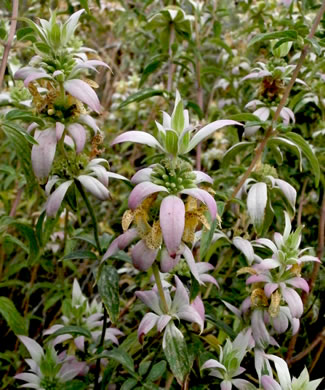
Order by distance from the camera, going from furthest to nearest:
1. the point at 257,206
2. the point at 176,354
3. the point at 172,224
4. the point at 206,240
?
the point at 257,206, the point at 206,240, the point at 176,354, the point at 172,224

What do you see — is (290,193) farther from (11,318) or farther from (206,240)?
(11,318)

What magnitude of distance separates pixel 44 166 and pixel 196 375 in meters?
0.56

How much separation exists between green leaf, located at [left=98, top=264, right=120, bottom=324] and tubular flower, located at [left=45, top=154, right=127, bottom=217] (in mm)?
151

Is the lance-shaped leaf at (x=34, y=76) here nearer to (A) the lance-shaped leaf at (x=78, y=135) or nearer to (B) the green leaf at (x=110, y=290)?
(A) the lance-shaped leaf at (x=78, y=135)

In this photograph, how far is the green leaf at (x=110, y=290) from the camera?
84 cm

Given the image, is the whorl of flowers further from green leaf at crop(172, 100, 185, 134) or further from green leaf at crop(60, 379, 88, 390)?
green leaf at crop(60, 379, 88, 390)

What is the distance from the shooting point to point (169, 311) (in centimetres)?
81

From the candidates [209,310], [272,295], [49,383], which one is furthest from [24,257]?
[272,295]

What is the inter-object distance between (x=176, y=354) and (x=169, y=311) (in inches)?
3.2

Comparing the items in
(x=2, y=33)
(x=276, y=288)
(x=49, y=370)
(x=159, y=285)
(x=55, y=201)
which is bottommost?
(x=49, y=370)

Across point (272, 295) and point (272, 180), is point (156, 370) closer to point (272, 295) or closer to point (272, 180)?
point (272, 295)

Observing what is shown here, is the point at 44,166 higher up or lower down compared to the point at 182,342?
higher up

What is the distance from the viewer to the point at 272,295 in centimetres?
90

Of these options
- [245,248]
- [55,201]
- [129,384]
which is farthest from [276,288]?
[55,201]
